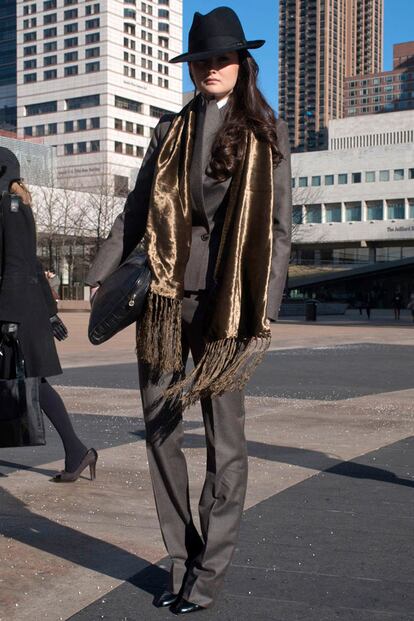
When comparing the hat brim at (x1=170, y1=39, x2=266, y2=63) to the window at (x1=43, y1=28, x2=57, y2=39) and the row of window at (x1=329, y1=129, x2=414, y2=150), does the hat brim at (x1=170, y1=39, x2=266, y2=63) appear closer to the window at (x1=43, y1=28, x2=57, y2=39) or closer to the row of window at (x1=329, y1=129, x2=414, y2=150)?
the row of window at (x1=329, y1=129, x2=414, y2=150)

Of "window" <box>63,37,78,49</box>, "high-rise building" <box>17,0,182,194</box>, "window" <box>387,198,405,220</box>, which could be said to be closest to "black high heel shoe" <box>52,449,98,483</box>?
"window" <box>387,198,405,220</box>

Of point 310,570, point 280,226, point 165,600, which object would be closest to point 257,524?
point 310,570

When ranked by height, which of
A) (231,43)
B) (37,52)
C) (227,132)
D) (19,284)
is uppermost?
(37,52)

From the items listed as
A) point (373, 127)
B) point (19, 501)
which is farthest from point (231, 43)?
point (373, 127)

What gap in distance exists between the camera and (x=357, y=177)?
8819 centimetres

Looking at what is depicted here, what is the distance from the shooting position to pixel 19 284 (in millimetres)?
4223

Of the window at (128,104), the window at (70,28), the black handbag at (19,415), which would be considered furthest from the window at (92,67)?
the black handbag at (19,415)

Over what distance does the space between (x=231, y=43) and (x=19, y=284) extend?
70.0 inches

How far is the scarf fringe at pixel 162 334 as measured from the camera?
2.89 m

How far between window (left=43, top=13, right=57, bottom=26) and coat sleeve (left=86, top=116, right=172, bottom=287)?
129046mm

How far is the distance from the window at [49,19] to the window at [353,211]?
5870cm

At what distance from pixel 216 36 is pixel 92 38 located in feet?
404

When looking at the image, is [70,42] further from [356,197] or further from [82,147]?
[356,197]

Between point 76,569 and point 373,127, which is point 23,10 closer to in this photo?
A: point 373,127
